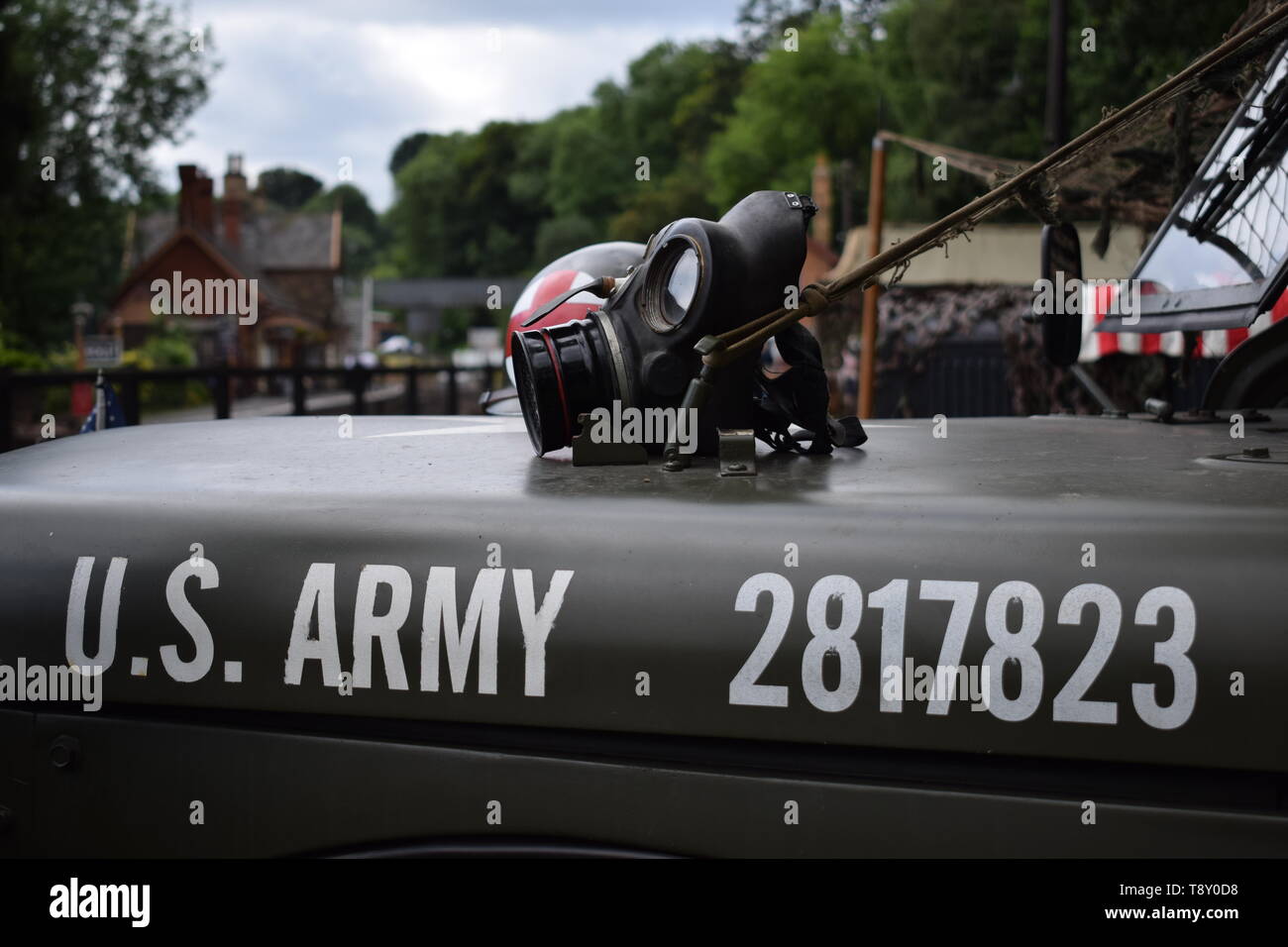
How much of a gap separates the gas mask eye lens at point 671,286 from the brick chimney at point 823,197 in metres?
31.3

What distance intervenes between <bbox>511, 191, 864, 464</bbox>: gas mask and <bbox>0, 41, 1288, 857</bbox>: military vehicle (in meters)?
0.18

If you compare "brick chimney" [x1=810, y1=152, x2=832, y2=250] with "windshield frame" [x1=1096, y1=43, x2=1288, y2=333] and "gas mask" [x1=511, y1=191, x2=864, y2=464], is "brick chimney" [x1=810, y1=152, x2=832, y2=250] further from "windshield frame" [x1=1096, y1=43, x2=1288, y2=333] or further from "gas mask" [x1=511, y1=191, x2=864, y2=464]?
"gas mask" [x1=511, y1=191, x2=864, y2=464]

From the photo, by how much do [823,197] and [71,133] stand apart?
2188cm

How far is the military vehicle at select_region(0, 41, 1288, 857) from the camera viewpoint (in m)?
1.50

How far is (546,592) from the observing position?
1.65 m

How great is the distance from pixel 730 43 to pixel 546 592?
73.3 m

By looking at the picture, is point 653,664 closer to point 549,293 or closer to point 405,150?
point 549,293

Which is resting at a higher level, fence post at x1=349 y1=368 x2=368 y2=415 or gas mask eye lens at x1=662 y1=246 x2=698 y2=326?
gas mask eye lens at x1=662 y1=246 x2=698 y2=326

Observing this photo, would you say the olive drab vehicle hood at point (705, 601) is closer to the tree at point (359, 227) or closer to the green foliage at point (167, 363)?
the green foliage at point (167, 363)

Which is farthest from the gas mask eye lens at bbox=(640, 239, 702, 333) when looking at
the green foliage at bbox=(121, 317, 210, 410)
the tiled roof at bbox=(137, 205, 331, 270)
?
the tiled roof at bbox=(137, 205, 331, 270)

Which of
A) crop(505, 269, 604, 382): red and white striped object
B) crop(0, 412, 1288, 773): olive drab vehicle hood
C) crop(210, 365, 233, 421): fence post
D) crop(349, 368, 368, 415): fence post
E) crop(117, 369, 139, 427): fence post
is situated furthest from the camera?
crop(349, 368, 368, 415): fence post

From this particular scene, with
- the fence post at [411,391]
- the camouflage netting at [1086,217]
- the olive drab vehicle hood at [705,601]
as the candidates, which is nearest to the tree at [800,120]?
the camouflage netting at [1086,217]

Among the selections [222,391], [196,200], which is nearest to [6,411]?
[222,391]

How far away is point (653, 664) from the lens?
161cm
